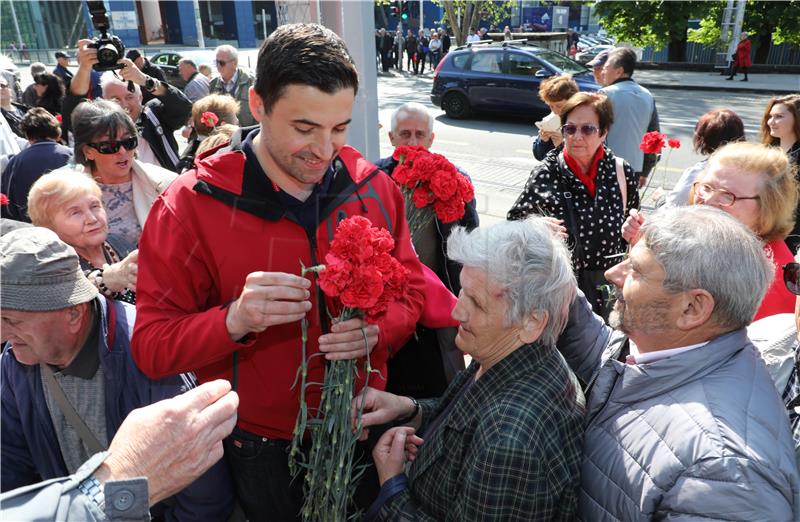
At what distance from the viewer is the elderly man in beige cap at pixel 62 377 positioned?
1.69m

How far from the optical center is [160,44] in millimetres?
31906

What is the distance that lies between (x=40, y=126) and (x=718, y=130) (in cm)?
540

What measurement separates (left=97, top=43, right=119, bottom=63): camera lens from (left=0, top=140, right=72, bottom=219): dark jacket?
95 cm

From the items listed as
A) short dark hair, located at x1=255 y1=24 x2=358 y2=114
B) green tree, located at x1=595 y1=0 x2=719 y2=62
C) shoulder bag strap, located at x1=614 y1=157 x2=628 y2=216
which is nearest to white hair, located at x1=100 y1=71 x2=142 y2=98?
short dark hair, located at x1=255 y1=24 x2=358 y2=114

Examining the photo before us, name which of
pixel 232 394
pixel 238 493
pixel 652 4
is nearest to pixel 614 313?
pixel 232 394

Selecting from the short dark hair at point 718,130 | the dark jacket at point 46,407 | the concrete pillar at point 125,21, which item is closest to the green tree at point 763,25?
the short dark hair at point 718,130

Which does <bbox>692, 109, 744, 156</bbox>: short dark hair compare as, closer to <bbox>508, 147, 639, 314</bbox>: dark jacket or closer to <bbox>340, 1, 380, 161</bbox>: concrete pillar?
<bbox>508, 147, 639, 314</bbox>: dark jacket

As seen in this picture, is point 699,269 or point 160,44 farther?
point 160,44

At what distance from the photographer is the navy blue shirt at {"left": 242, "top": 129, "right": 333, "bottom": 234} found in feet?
5.46

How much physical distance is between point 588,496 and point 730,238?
85 cm

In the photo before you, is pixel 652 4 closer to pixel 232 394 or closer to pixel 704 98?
pixel 704 98

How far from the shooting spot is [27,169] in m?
3.81

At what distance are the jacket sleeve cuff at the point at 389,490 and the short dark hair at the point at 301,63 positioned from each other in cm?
124

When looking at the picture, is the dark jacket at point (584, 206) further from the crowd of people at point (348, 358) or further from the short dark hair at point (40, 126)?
the short dark hair at point (40, 126)
